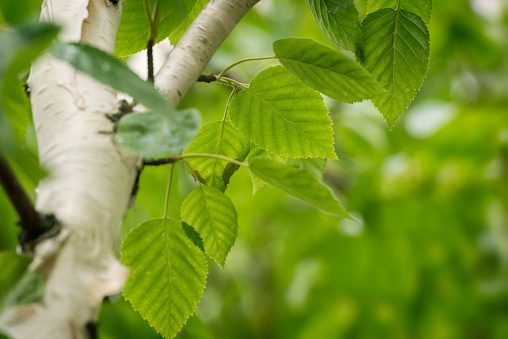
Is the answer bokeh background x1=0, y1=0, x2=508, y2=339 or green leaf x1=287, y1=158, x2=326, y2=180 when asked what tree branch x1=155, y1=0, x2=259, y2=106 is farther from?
bokeh background x1=0, y1=0, x2=508, y2=339

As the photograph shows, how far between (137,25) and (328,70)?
0.16m

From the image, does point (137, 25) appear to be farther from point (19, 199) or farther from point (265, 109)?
point (19, 199)

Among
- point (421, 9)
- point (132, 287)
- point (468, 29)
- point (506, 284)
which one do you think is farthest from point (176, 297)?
point (468, 29)

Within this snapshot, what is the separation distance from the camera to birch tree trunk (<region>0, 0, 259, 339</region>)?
0.21m

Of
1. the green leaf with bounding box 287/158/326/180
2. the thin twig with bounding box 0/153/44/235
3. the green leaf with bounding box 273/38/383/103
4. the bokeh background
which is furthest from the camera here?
the bokeh background

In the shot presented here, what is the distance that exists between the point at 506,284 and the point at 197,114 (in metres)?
1.34

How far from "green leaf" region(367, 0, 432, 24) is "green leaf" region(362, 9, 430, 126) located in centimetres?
1

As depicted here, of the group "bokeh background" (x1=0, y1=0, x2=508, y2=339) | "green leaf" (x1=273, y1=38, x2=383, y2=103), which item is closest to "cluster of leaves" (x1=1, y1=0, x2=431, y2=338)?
"green leaf" (x1=273, y1=38, x2=383, y2=103)

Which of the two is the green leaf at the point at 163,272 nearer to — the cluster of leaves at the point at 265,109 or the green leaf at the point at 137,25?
the cluster of leaves at the point at 265,109

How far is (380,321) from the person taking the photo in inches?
55.7

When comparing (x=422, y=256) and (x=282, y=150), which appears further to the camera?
(x=422, y=256)

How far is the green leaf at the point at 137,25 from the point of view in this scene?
0.36 m

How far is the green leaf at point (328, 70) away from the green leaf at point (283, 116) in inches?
1.7

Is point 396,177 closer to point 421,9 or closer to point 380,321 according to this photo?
point 380,321
